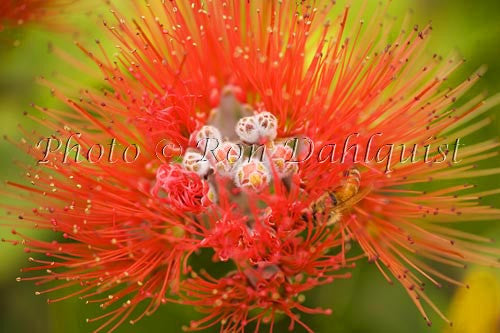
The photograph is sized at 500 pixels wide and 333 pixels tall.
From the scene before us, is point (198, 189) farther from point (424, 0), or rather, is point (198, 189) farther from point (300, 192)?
point (424, 0)

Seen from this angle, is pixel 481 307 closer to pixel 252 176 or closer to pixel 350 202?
pixel 350 202

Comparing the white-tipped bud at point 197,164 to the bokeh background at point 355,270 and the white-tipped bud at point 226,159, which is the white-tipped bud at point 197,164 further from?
the bokeh background at point 355,270

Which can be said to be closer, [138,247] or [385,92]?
[138,247]

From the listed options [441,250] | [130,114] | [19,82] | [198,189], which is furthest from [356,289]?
[19,82]

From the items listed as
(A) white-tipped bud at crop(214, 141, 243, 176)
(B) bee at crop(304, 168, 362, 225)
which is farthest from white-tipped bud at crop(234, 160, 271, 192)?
(B) bee at crop(304, 168, 362, 225)

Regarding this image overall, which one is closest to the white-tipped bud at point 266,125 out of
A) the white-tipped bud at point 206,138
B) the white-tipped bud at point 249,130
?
the white-tipped bud at point 249,130

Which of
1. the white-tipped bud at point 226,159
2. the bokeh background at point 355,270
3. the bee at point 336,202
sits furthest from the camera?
the bokeh background at point 355,270

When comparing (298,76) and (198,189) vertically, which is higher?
(298,76)
